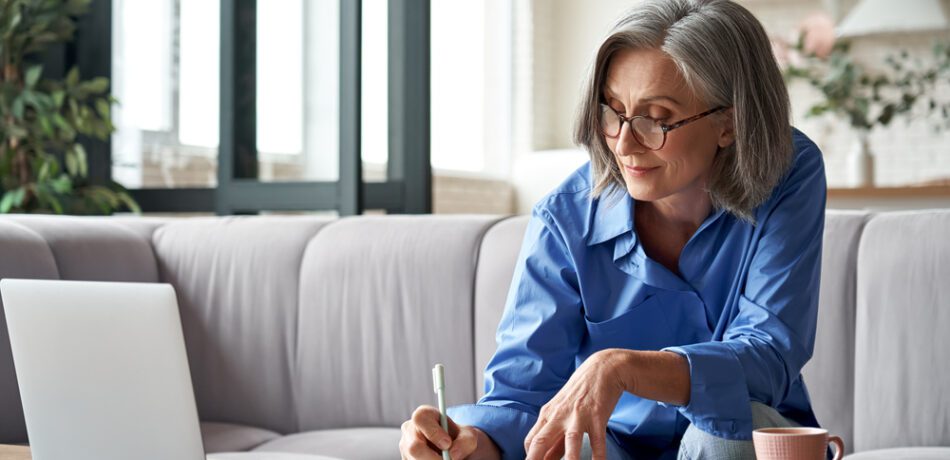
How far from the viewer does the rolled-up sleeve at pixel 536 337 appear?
5.45 ft

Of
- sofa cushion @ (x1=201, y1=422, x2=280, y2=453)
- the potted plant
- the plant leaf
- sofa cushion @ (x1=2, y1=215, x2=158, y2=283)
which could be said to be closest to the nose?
sofa cushion @ (x1=201, y1=422, x2=280, y2=453)

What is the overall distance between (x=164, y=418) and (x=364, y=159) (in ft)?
8.87

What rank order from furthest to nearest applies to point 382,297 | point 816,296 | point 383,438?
point 382,297, point 383,438, point 816,296

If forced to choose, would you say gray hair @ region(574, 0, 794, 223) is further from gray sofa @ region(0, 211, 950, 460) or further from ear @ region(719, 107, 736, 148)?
gray sofa @ region(0, 211, 950, 460)

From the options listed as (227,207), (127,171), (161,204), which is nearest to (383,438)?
(227,207)

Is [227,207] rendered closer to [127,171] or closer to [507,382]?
[127,171]

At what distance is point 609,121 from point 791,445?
0.65 meters

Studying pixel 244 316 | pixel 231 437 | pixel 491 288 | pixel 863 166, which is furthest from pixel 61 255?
pixel 863 166

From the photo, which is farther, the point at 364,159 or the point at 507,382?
the point at 364,159

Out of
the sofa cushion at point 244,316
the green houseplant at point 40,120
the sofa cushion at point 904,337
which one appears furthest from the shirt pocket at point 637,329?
the green houseplant at point 40,120

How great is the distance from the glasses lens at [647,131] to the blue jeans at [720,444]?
1.23 feet

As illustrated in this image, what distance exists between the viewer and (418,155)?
4.11m

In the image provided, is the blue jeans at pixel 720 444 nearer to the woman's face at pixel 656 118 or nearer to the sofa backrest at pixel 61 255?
the woman's face at pixel 656 118

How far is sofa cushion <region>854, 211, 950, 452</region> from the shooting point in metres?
2.25
